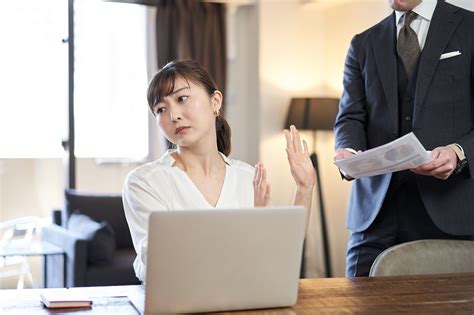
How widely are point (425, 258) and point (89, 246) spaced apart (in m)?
2.76

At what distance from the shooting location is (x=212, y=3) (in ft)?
19.3

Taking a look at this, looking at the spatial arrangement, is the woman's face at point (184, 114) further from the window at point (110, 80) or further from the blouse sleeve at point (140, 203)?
→ the window at point (110, 80)

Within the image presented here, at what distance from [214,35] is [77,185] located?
1596mm

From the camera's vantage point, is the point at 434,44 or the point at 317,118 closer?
the point at 434,44

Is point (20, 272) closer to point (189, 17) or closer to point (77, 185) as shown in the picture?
point (77, 185)

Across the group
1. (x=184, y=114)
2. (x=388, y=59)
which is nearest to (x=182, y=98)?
(x=184, y=114)

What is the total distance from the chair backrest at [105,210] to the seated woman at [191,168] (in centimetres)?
315

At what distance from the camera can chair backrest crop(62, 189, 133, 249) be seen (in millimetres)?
5207

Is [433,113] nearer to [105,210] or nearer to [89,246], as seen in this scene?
[89,246]

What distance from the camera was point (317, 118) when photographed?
545 cm

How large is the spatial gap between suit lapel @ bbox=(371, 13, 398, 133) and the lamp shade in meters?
2.75

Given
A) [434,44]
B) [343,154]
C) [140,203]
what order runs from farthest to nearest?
[434,44] → [343,154] → [140,203]

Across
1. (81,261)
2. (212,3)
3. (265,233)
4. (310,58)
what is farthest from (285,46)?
(265,233)

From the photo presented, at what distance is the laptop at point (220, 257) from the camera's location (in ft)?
4.64
